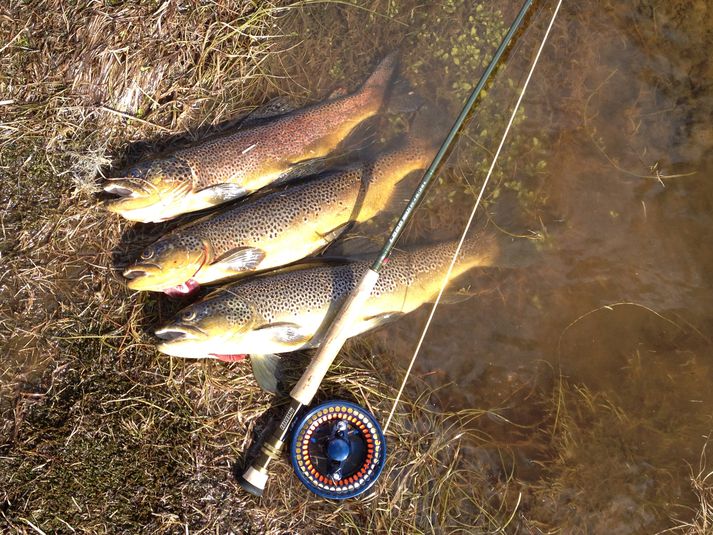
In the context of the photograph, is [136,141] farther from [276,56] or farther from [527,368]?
[527,368]

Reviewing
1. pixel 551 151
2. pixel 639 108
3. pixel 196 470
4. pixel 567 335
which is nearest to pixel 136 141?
pixel 196 470

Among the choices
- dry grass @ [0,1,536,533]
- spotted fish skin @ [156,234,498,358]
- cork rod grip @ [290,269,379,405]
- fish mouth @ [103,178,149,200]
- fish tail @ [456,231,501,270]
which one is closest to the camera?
cork rod grip @ [290,269,379,405]

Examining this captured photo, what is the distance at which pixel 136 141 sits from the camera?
3.36m

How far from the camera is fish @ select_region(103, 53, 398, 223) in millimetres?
3039

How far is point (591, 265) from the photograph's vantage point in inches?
131

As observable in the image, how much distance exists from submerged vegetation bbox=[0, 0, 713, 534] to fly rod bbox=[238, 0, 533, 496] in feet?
0.94

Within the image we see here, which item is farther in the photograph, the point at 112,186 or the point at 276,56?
the point at 276,56

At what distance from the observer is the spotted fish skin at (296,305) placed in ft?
9.31

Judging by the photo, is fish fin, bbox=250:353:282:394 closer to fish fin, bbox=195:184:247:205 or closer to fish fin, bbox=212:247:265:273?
fish fin, bbox=212:247:265:273

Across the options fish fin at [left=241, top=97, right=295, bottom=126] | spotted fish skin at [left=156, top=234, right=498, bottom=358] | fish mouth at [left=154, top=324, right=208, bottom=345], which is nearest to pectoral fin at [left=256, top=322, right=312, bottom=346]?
spotted fish skin at [left=156, top=234, right=498, bottom=358]

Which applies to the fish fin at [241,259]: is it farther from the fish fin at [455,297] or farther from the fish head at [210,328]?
the fish fin at [455,297]

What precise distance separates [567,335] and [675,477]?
3.55 feet

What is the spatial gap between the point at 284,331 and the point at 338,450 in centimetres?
72

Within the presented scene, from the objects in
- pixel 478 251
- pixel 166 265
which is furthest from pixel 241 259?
pixel 478 251
